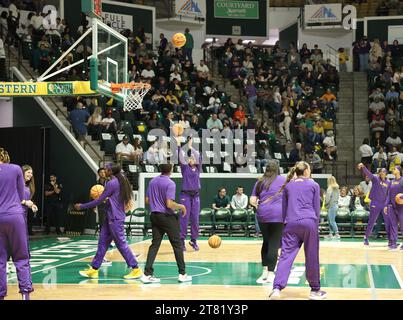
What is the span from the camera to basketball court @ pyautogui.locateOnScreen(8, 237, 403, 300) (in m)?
11.4

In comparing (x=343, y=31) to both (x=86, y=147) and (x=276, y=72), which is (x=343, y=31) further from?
(x=86, y=147)

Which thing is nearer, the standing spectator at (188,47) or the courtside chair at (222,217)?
the courtside chair at (222,217)

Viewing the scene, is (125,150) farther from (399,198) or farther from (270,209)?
(270,209)

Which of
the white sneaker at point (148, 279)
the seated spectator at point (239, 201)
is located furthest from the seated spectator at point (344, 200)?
the white sneaker at point (148, 279)

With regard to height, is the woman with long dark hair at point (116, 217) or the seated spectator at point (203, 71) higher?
the seated spectator at point (203, 71)

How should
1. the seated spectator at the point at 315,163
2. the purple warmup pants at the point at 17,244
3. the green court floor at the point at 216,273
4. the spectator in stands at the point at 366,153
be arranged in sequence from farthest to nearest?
the spectator in stands at the point at 366,153
the seated spectator at the point at 315,163
the green court floor at the point at 216,273
the purple warmup pants at the point at 17,244

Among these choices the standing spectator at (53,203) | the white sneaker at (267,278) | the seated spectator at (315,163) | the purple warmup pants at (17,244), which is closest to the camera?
the purple warmup pants at (17,244)

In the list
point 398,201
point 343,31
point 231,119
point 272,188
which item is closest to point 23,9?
point 231,119

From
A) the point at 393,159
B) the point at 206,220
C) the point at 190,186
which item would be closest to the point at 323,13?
the point at 393,159

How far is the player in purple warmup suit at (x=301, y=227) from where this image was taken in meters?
10.5

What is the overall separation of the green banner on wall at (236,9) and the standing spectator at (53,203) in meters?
16.7

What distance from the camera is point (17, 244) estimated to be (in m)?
9.87

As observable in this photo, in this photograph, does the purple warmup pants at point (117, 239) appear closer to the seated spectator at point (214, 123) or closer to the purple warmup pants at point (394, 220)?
the purple warmup pants at point (394, 220)

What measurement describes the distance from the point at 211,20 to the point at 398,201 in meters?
20.8
